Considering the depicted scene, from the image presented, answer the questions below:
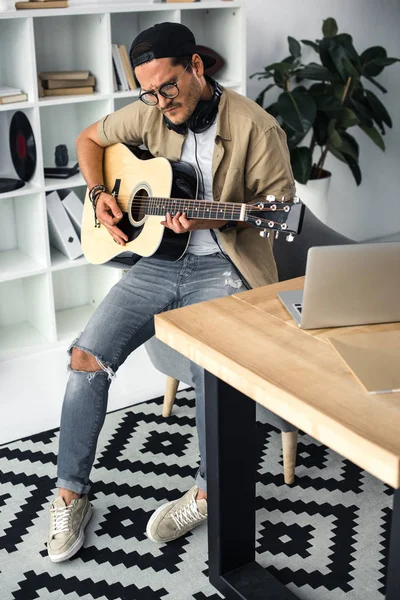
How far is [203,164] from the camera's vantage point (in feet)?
7.30

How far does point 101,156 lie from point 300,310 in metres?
1.08

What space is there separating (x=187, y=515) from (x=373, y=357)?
2.86 ft

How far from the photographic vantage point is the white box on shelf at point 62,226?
327 cm

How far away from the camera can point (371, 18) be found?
427 centimetres

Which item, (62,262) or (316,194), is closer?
(62,262)

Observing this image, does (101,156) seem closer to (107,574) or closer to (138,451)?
(138,451)

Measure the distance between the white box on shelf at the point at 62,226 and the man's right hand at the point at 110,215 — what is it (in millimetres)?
861

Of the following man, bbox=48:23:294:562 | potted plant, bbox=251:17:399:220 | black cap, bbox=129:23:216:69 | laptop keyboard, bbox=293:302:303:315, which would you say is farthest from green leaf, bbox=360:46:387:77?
laptop keyboard, bbox=293:302:303:315

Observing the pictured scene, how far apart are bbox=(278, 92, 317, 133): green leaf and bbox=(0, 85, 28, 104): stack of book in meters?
1.20

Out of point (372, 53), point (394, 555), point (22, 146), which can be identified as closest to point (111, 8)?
point (22, 146)

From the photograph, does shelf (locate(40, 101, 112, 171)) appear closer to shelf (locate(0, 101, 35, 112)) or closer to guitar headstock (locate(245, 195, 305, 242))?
shelf (locate(0, 101, 35, 112))

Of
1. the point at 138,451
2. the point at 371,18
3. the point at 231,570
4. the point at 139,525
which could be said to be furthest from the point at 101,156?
the point at 371,18

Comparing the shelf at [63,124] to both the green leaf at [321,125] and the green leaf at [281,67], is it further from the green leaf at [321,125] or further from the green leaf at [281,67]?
the green leaf at [321,125]

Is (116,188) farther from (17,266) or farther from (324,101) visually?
(324,101)
